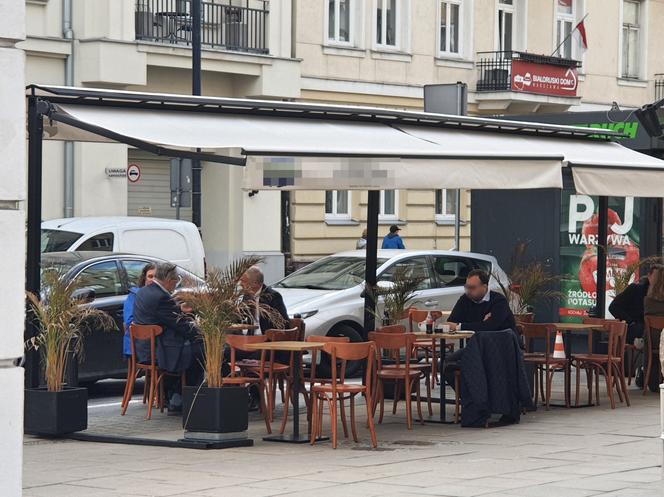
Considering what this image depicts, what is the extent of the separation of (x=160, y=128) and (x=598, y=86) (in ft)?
109

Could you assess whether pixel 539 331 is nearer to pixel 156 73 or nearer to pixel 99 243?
pixel 99 243

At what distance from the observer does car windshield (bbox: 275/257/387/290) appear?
63.1 feet

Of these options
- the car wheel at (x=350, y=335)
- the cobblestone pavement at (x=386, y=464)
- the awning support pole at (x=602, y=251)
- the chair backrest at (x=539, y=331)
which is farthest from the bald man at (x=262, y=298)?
the awning support pole at (x=602, y=251)

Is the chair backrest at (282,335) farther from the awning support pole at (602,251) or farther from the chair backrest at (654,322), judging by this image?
the awning support pole at (602,251)

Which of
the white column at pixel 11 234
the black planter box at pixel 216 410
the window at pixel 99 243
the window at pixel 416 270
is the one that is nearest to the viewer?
the white column at pixel 11 234

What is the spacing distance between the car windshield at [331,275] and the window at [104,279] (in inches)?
129

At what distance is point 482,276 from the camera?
47.1 ft

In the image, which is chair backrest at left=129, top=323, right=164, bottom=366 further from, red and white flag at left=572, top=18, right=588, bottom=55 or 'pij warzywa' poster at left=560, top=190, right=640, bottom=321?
red and white flag at left=572, top=18, right=588, bottom=55

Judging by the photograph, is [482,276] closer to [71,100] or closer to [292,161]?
[292,161]

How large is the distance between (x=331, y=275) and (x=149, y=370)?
5456 mm

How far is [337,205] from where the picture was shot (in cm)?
3619

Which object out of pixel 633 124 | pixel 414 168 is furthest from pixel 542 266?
pixel 414 168

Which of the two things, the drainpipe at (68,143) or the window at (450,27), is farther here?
the window at (450,27)

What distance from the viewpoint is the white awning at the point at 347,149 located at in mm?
11992
